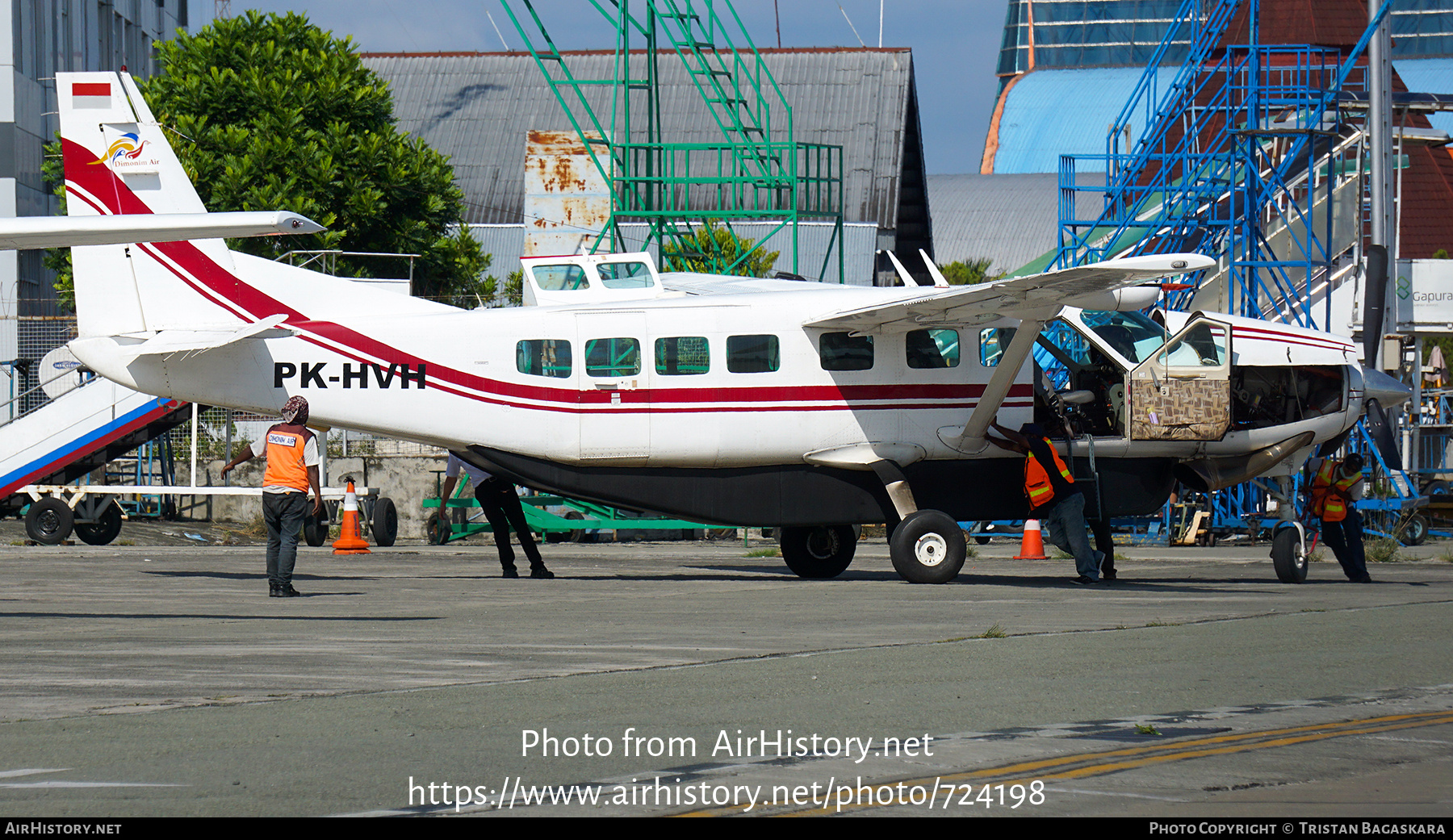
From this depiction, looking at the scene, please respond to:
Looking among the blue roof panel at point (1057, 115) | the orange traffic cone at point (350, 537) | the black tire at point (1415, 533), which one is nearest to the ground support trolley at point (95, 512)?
the orange traffic cone at point (350, 537)

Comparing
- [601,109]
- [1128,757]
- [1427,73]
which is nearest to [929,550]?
[1128,757]

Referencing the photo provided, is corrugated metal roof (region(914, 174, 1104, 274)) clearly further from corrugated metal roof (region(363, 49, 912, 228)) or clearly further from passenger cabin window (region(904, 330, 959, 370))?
passenger cabin window (region(904, 330, 959, 370))

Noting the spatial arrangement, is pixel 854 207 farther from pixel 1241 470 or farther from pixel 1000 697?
pixel 1000 697

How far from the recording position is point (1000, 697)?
7.11 m

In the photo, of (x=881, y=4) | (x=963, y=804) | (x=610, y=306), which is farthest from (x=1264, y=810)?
(x=881, y=4)

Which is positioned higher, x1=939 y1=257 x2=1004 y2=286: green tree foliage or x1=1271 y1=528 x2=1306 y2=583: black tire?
x1=939 y1=257 x2=1004 y2=286: green tree foliage

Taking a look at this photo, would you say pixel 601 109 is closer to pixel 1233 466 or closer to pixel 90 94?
pixel 90 94

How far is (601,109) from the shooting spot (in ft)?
203

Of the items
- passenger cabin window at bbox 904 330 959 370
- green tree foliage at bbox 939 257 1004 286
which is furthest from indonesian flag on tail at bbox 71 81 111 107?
green tree foliage at bbox 939 257 1004 286

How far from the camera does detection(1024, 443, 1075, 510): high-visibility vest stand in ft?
49.1

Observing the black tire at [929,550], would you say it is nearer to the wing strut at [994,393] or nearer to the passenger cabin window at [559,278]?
the wing strut at [994,393]

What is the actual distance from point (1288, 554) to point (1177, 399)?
2.09m

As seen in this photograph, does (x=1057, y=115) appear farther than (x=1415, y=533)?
Yes

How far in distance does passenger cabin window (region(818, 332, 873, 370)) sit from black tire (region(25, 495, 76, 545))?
12.7m
